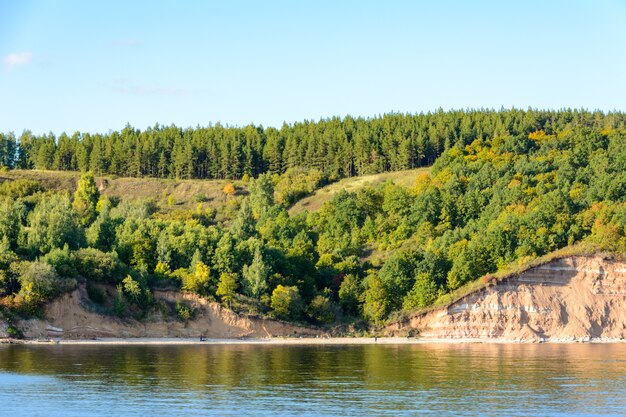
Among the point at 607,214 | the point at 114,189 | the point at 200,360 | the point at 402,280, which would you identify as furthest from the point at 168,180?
the point at 200,360

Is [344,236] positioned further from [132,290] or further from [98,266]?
[98,266]

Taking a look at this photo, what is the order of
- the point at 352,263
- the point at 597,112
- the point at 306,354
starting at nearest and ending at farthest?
the point at 306,354
the point at 352,263
the point at 597,112

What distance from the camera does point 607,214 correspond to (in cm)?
11044

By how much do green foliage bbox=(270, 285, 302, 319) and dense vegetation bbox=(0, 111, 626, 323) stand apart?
0.13m

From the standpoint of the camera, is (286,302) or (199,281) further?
(286,302)

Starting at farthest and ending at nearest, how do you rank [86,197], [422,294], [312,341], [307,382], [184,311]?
1. [86,197]
2. [422,294]
3. [184,311]
4. [312,341]
5. [307,382]

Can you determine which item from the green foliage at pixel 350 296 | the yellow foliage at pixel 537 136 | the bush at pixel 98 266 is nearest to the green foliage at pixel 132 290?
the bush at pixel 98 266

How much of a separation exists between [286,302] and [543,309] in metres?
26.9

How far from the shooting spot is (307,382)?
207ft

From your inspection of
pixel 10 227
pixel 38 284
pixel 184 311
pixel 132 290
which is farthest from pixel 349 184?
pixel 38 284

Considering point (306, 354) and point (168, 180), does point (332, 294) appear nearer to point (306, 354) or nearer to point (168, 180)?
point (306, 354)

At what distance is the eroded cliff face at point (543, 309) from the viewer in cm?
10275

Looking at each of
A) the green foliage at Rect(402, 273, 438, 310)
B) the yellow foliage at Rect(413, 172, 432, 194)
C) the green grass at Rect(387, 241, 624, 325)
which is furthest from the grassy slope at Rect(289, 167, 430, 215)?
the green grass at Rect(387, 241, 624, 325)

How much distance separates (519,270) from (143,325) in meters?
39.3
